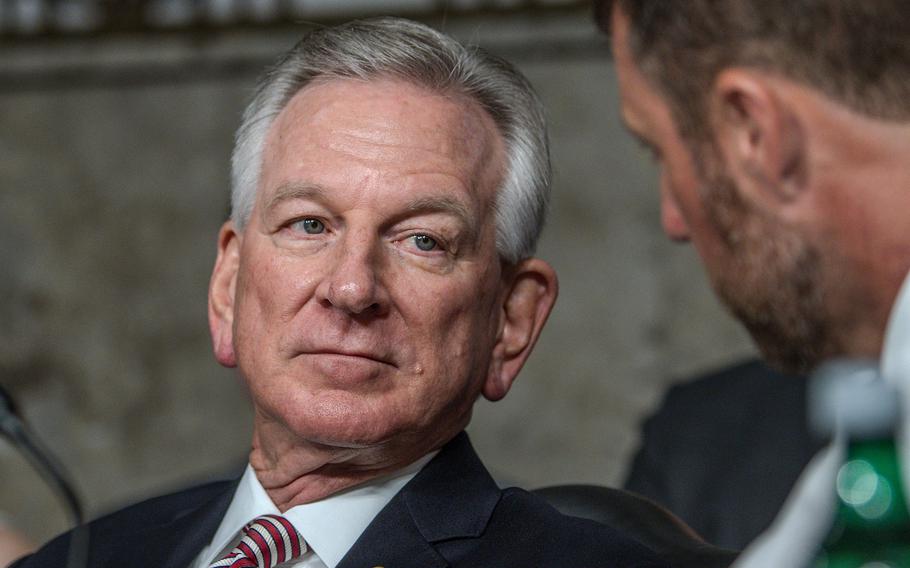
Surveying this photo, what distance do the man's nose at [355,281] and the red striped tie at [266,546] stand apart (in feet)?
1.02

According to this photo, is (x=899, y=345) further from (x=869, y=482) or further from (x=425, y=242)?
(x=425, y=242)

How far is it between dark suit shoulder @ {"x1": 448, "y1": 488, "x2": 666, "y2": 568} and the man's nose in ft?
1.11

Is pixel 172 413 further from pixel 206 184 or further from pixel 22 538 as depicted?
pixel 22 538

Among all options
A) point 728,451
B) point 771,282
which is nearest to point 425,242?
point 771,282

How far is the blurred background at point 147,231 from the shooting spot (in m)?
5.25

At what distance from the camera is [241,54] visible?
536cm

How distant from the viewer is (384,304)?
81.9 inches

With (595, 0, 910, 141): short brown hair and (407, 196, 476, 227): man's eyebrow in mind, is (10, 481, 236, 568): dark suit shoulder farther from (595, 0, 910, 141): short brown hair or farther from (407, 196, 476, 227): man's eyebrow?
(595, 0, 910, 141): short brown hair

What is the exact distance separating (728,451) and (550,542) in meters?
1.66

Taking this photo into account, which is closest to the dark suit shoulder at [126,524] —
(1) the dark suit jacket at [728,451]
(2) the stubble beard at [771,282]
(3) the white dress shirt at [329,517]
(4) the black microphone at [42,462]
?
(4) the black microphone at [42,462]

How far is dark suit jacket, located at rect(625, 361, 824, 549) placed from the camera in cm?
355

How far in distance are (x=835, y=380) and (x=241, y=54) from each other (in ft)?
14.6

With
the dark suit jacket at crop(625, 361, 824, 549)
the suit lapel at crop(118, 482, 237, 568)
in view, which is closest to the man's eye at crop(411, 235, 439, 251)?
the suit lapel at crop(118, 482, 237, 568)

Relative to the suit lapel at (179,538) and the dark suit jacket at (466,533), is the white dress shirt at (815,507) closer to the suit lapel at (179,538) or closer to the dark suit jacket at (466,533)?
the dark suit jacket at (466,533)
